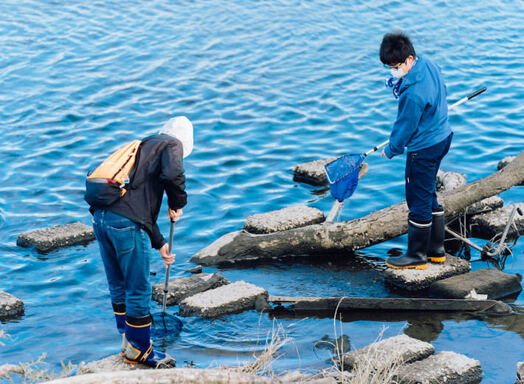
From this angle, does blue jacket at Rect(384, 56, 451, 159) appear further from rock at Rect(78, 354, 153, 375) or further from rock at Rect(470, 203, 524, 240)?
rock at Rect(78, 354, 153, 375)

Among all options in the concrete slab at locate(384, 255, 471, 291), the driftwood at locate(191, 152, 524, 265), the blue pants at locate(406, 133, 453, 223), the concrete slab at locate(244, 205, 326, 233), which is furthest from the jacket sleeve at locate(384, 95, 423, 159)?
the concrete slab at locate(244, 205, 326, 233)

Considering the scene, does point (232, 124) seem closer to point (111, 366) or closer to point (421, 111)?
point (421, 111)

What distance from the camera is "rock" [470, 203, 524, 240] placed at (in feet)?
28.9

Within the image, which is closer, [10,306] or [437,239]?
[10,306]

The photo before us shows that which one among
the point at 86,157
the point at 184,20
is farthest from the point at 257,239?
the point at 184,20

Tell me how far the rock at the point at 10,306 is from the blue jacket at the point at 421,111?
4053mm

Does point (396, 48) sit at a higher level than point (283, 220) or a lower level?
higher

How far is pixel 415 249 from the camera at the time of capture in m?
7.64

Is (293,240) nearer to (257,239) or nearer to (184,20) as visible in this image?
(257,239)

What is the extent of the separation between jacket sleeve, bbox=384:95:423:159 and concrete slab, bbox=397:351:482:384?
2.16 meters

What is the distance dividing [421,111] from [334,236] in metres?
1.90

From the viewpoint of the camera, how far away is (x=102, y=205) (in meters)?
5.43

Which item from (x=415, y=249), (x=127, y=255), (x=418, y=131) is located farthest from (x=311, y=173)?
(x=127, y=255)

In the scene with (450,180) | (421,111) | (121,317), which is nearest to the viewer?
(121,317)
